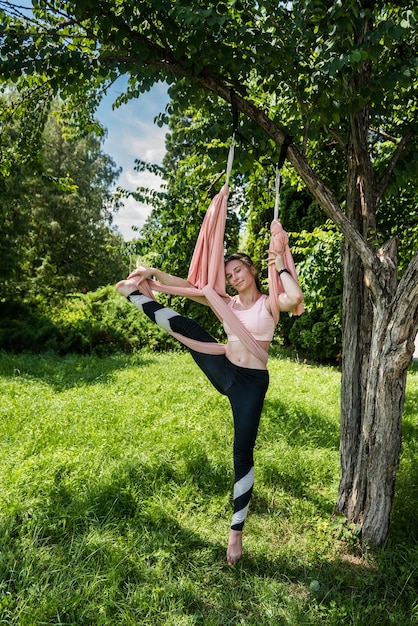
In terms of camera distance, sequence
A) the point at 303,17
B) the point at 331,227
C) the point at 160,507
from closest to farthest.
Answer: the point at 303,17, the point at 160,507, the point at 331,227

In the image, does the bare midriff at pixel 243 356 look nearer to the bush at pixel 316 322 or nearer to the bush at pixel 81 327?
the bush at pixel 316 322

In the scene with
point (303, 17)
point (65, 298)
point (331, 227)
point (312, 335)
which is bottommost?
point (312, 335)

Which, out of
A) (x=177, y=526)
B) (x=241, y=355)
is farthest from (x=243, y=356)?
(x=177, y=526)

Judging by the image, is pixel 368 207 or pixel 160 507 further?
pixel 160 507

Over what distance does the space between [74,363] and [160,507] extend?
4.30 m

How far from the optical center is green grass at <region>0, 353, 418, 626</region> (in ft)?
6.42

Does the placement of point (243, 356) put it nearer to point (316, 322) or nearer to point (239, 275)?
point (239, 275)

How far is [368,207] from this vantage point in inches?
98.0

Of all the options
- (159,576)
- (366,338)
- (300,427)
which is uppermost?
(366,338)

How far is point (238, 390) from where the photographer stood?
2115mm

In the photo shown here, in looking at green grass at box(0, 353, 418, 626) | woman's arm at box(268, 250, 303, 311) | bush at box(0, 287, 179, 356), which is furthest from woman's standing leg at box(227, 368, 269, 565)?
bush at box(0, 287, 179, 356)

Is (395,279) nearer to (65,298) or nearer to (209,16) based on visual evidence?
(209,16)

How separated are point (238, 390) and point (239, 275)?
0.59m

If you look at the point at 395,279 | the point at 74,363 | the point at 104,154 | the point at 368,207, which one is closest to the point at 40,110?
the point at 368,207
